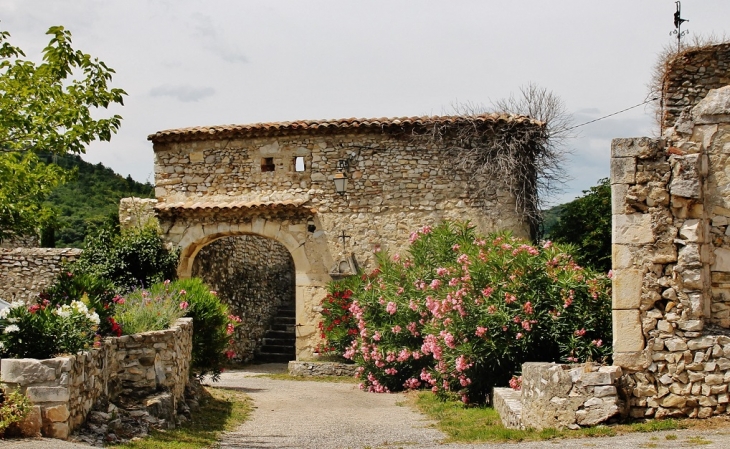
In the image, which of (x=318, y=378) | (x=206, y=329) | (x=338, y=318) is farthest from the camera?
(x=318, y=378)

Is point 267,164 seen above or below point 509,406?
above

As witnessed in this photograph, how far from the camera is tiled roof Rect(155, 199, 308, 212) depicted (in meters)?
17.0

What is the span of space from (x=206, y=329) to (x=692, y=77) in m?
9.30

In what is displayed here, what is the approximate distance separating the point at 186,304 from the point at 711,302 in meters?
7.26

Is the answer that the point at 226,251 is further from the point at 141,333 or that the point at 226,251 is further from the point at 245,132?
the point at 141,333

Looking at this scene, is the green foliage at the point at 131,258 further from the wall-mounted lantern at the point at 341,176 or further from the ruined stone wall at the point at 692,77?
the ruined stone wall at the point at 692,77

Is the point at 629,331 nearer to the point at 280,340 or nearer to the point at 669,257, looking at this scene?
the point at 669,257

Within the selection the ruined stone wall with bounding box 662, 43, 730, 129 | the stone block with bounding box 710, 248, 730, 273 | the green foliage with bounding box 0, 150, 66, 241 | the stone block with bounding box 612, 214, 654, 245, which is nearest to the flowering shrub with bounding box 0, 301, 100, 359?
the green foliage with bounding box 0, 150, 66, 241

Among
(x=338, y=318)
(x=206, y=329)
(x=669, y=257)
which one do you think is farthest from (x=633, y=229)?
(x=338, y=318)

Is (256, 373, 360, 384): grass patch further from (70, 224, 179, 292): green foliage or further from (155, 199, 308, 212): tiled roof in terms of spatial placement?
(155, 199, 308, 212): tiled roof

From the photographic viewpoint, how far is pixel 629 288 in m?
7.99

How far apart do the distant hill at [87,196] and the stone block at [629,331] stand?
2215 cm

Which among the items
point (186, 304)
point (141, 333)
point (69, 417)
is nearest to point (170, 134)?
point (186, 304)

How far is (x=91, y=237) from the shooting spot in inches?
714
